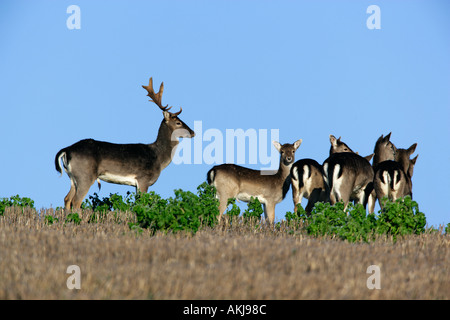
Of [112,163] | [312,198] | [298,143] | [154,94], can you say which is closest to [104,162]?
[112,163]

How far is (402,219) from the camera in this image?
11711 mm

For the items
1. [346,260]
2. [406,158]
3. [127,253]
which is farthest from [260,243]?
[406,158]

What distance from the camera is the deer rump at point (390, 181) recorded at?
48.0ft

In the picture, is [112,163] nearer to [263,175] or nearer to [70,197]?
[70,197]

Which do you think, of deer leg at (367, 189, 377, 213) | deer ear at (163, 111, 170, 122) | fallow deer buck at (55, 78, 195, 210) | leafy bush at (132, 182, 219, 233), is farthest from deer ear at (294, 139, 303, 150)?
leafy bush at (132, 182, 219, 233)

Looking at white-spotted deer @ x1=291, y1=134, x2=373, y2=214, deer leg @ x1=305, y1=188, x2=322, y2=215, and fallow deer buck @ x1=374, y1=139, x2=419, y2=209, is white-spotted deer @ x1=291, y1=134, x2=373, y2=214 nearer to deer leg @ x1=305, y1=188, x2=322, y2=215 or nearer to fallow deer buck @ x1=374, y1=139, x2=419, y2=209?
deer leg @ x1=305, y1=188, x2=322, y2=215

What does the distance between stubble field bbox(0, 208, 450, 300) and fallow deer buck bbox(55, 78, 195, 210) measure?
466 centimetres

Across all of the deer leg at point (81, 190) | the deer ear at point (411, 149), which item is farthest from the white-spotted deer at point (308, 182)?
the deer leg at point (81, 190)

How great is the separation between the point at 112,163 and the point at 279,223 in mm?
4788

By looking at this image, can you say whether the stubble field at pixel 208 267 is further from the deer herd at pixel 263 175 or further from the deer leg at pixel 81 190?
the deer leg at pixel 81 190

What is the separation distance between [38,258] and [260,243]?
3112 millimetres

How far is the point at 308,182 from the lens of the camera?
15086 mm

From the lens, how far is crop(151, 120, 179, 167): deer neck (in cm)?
1634

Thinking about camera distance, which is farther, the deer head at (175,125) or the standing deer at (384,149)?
the standing deer at (384,149)
